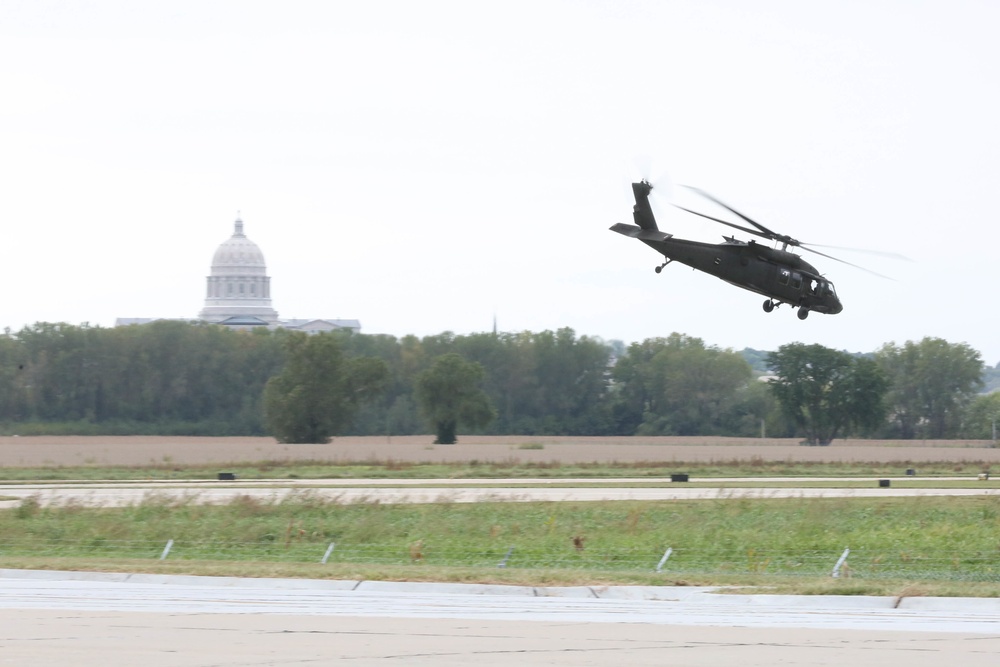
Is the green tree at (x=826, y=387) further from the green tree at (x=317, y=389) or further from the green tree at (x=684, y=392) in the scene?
the green tree at (x=317, y=389)

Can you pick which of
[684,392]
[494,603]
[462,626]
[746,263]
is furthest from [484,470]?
[684,392]

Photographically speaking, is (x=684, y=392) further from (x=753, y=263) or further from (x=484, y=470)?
(x=753, y=263)

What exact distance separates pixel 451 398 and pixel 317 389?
968 centimetres

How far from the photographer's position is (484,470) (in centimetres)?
6306

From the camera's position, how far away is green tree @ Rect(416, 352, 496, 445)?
327ft

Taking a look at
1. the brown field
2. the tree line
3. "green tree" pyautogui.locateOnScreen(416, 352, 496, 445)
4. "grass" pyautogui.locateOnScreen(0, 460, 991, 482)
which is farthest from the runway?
the tree line

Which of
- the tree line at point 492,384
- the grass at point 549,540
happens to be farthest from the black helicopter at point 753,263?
the tree line at point 492,384

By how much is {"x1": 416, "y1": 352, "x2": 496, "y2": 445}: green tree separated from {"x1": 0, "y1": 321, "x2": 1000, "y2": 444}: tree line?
353 inches

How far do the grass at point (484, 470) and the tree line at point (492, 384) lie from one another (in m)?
37.0

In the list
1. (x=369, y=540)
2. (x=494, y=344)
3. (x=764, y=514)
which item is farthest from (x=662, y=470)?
(x=494, y=344)

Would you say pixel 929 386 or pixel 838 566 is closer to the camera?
pixel 838 566

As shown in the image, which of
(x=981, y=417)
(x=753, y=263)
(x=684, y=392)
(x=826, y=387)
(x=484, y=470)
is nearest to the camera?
(x=753, y=263)

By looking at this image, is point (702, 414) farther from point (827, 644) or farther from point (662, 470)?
point (827, 644)

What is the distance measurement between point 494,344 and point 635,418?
1557 cm
